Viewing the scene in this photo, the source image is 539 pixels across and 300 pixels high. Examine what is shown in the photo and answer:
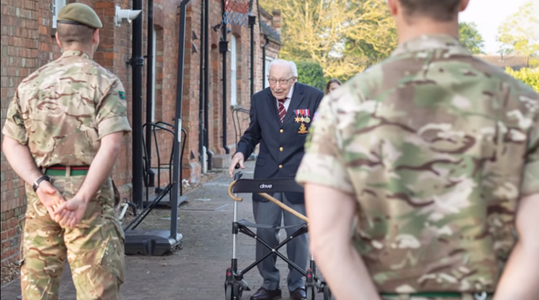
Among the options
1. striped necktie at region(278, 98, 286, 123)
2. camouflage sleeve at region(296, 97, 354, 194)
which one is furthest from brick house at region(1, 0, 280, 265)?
camouflage sleeve at region(296, 97, 354, 194)

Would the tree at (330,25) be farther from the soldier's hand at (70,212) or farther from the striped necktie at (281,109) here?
the soldier's hand at (70,212)

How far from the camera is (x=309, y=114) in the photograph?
6984mm

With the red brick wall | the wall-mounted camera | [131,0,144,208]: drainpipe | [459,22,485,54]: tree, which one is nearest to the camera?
the red brick wall

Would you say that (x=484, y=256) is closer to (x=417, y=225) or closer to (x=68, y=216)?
(x=417, y=225)

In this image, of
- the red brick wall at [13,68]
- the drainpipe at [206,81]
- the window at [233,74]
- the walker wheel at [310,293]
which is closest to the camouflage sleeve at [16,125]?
the walker wheel at [310,293]

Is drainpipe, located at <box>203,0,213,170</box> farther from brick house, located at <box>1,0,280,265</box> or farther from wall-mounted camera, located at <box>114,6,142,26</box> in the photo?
wall-mounted camera, located at <box>114,6,142,26</box>

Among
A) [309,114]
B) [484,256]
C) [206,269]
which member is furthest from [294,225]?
[484,256]

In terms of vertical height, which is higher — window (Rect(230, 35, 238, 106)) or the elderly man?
window (Rect(230, 35, 238, 106))

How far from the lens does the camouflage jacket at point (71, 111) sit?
4465 mm

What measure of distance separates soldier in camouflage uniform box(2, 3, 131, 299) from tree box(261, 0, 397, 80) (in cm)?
5287

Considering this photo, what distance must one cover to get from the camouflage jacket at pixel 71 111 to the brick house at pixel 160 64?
3.48 meters

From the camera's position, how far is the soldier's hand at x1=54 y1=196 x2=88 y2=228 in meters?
4.38

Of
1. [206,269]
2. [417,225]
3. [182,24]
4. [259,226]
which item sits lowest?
[206,269]

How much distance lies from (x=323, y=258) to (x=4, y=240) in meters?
6.31
